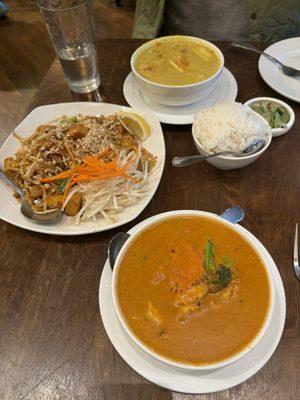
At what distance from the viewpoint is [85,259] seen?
3.94 ft

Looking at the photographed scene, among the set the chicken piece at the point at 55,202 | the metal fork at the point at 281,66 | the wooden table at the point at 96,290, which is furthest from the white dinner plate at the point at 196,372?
the metal fork at the point at 281,66

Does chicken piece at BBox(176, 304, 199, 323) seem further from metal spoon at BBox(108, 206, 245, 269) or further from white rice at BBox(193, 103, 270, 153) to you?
white rice at BBox(193, 103, 270, 153)

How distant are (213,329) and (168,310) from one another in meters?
0.12

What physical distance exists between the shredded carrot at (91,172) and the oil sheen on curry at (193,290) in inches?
17.5

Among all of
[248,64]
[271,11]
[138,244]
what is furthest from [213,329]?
[271,11]

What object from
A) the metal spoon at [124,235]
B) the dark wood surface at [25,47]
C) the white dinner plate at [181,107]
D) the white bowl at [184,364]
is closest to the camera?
the white bowl at [184,364]

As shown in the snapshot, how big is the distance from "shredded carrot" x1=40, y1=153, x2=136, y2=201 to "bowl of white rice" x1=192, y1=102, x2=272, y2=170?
32 cm

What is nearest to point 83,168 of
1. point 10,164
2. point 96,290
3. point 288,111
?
point 10,164

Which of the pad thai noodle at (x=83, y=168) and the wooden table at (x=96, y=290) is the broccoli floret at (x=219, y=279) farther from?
the pad thai noodle at (x=83, y=168)

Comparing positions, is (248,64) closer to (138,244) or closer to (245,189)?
(245,189)

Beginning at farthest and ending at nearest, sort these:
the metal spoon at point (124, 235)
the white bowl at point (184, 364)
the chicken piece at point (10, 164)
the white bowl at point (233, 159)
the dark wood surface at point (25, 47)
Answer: the dark wood surface at point (25, 47)
the chicken piece at point (10, 164)
the white bowl at point (233, 159)
the metal spoon at point (124, 235)
the white bowl at point (184, 364)

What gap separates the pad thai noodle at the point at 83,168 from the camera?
131cm

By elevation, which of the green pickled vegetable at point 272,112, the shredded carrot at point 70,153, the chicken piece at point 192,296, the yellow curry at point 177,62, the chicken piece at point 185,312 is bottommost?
the green pickled vegetable at point 272,112

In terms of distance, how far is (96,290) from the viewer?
1.12 m
